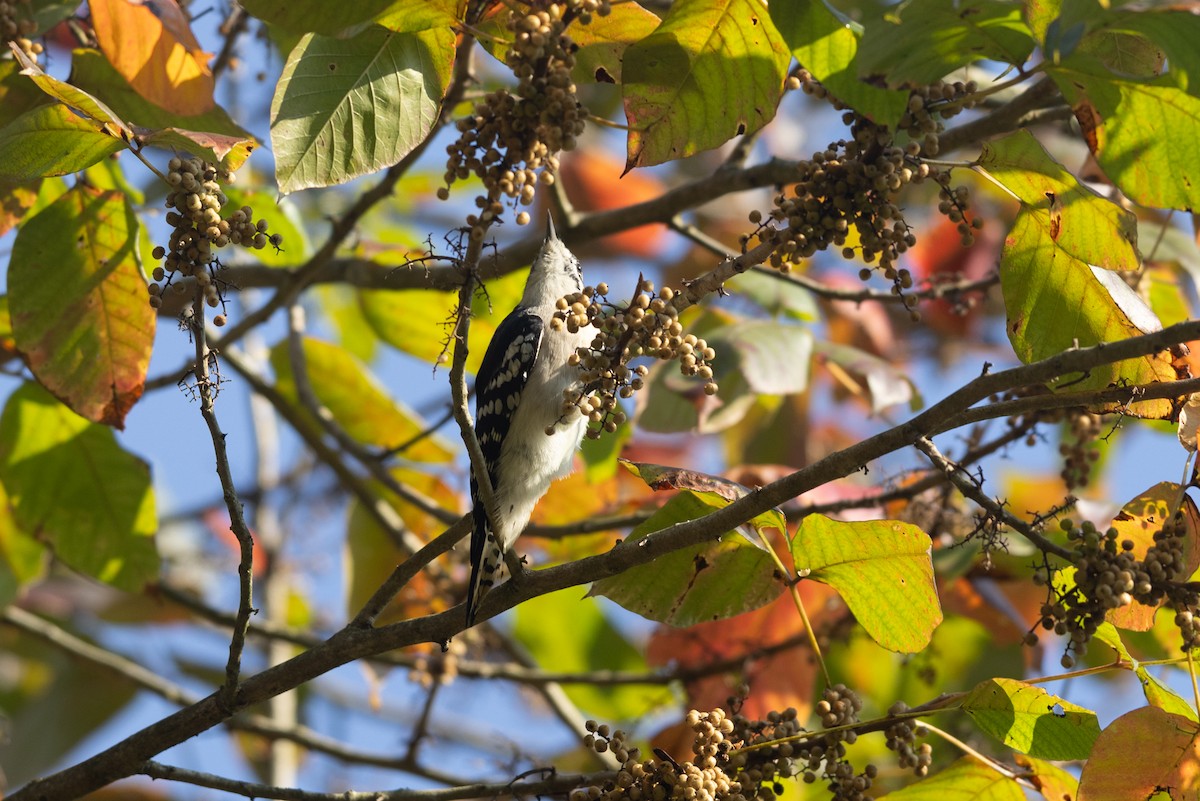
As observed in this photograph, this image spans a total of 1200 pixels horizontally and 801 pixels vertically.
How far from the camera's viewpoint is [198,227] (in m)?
1.89

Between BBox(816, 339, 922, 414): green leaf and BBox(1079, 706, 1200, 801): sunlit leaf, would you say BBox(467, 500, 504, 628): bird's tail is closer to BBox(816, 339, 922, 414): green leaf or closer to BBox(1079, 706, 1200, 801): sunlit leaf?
BBox(816, 339, 922, 414): green leaf

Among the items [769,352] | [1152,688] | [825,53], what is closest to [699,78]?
[825,53]

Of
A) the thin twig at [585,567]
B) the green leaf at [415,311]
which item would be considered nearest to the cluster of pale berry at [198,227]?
the thin twig at [585,567]

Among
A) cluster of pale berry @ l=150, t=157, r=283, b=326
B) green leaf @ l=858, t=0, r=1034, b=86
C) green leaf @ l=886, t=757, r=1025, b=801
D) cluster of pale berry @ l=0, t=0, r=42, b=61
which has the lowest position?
green leaf @ l=886, t=757, r=1025, b=801

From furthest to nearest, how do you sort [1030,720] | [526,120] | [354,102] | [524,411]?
[524,411] → [1030,720] → [354,102] → [526,120]

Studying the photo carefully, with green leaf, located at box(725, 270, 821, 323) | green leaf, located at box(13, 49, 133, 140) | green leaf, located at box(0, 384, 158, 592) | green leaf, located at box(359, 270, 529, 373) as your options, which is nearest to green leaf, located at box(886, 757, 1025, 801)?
green leaf, located at box(13, 49, 133, 140)

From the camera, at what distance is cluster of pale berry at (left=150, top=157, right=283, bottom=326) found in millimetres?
1877

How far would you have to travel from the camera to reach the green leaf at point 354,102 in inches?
78.4

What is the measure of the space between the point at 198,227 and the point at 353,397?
2392mm

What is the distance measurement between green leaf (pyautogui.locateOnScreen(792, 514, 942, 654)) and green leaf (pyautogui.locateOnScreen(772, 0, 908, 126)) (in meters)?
0.75

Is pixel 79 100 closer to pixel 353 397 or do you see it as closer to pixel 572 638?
pixel 353 397

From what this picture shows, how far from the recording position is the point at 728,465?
592 centimetres

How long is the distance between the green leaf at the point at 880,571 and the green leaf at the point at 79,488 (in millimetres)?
2042

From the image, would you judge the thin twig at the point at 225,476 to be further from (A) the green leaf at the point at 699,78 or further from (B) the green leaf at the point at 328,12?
(A) the green leaf at the point at 699,78
